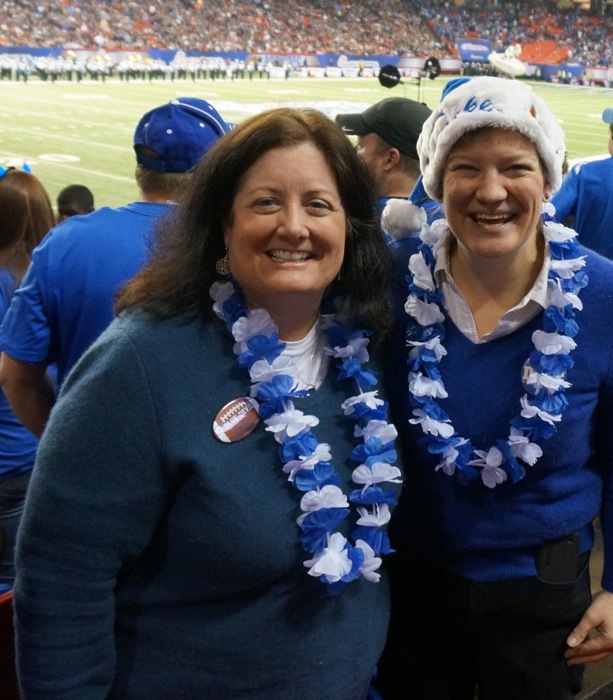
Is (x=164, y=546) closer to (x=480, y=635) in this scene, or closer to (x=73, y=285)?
(x=480, y=635)

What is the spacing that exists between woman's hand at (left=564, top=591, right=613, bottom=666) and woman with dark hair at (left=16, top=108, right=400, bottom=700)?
1.73 ft

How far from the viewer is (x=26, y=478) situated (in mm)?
2629

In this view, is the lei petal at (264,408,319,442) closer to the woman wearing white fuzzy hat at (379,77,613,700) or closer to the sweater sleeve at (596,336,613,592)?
the woman wearing white fuzzy hat at (379,77,613,700)

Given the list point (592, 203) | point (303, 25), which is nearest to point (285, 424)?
point (592, 203)

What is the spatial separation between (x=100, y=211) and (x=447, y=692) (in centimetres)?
159

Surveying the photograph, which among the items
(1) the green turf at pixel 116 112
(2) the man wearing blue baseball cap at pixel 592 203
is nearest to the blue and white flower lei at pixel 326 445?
(2) the man wearing blue baseball cap at pixel 592 203

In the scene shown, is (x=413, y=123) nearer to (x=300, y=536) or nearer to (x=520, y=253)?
(x=520, y=253)

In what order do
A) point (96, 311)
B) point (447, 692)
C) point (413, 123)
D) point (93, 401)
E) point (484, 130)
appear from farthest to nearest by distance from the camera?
point (413, 123), point (96, 311), point (447, 692), point (484, 130), point (93, 401)

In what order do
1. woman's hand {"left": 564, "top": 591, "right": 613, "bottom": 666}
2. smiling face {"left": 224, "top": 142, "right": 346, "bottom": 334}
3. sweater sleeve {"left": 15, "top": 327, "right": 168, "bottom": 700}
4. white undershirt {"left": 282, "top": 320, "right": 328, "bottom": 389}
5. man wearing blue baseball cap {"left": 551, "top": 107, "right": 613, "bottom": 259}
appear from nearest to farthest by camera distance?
sweater sleeve {"left": 15, "top": 327, "right": 168, "bottom": 700}
smiling face {"left": 224, "top": 142, "right": 346, "bottom": 334}
white undershirt {"left": 282, "top": 320, "right": 328, "bottom": 389}
woman's hand {"left": 564, "top": 591, "right": 613, "bottom": 666}
man wearing blue baseball cap {"left": 551, "top": 107, "right": 613, "bottom": 259}

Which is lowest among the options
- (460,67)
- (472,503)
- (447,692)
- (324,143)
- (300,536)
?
(460,67)

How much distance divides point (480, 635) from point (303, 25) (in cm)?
4162

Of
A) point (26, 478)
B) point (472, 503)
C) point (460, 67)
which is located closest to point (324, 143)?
point (472, 503)

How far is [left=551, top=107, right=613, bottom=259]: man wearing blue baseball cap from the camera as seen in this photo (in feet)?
11.8

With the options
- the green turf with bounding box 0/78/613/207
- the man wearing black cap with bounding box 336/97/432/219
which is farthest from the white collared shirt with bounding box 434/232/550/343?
the green turf with bounding box 0/78/613/207
